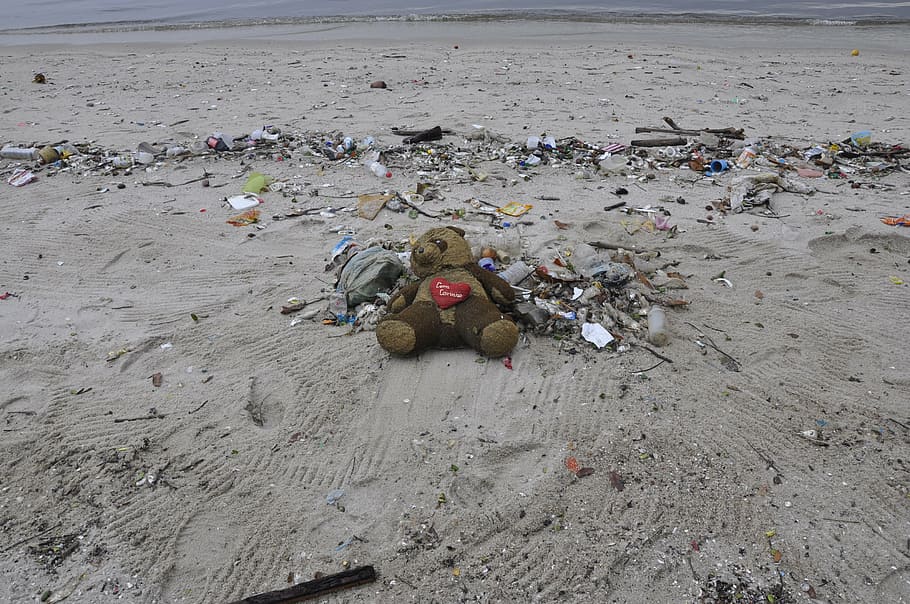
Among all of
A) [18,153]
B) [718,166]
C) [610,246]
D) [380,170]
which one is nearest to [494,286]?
[610,246]

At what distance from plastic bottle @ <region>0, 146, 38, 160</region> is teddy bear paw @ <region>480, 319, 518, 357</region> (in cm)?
618

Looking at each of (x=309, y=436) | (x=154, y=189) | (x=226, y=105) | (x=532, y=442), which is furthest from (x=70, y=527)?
(x=226, y=105)

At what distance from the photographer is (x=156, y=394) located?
3.10 meters

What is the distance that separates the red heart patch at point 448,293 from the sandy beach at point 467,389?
1.02 feet

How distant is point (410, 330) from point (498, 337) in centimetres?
47

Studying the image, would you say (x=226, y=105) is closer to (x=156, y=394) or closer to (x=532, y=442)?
(x=156, y=394)

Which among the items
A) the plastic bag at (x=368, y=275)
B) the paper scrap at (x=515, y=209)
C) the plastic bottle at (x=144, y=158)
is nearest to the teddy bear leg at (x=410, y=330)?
the plastic bag at (x=368, y=275)

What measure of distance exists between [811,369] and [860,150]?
4.14 metres

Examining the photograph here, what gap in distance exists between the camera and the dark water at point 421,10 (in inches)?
613

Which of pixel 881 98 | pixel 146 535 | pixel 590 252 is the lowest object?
pixel 146 535

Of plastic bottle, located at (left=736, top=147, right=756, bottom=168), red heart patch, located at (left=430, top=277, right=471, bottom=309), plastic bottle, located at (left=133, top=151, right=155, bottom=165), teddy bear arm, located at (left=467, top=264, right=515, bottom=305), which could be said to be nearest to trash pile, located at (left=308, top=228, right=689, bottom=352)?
teddy bear arm, located at (left=467, top=264, right=515, bottom=305)

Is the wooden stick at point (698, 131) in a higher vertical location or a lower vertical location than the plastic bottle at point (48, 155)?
higher

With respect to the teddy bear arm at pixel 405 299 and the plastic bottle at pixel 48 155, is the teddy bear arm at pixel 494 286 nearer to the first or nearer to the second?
the teddy bear arm at pixel 405 299

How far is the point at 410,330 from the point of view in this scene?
303 centimetres
